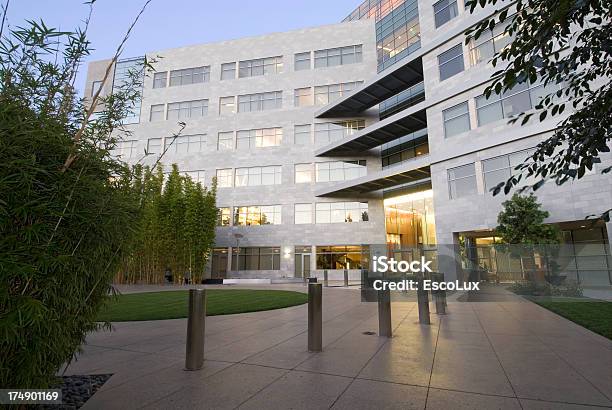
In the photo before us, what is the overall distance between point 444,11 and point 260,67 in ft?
65.7

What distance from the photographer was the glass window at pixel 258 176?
33.4m

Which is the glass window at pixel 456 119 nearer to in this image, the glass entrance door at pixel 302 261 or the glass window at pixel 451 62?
the glass window at pixel 451 62

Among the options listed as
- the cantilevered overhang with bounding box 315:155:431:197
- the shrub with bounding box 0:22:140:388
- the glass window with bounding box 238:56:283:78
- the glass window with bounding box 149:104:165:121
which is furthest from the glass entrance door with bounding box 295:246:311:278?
the shrub with bounding box 0:22:140:388

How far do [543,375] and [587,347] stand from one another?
203cm

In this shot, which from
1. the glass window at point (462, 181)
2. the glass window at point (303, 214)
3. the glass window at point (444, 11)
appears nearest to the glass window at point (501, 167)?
the glass window at point (462, 181)

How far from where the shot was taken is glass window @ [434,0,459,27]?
22031 millimetres

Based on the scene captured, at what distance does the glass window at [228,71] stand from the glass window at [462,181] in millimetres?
26684

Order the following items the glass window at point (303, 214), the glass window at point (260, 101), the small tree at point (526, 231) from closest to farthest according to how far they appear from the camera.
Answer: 1. the small tree at point (526, 231)
2. the glass window at point (303, 214)
3. the glass window at point (260, 101)

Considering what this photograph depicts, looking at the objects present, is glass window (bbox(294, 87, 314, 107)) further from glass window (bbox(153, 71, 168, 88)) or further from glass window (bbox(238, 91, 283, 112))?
glass window (bbox(153, 71, 168, 88))

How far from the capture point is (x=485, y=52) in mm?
20016

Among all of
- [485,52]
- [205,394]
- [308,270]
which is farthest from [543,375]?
[308,270]

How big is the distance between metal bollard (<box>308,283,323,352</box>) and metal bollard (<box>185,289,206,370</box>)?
1.68 meters

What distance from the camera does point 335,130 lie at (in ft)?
107

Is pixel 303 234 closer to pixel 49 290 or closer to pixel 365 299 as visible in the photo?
pixel 365 299
